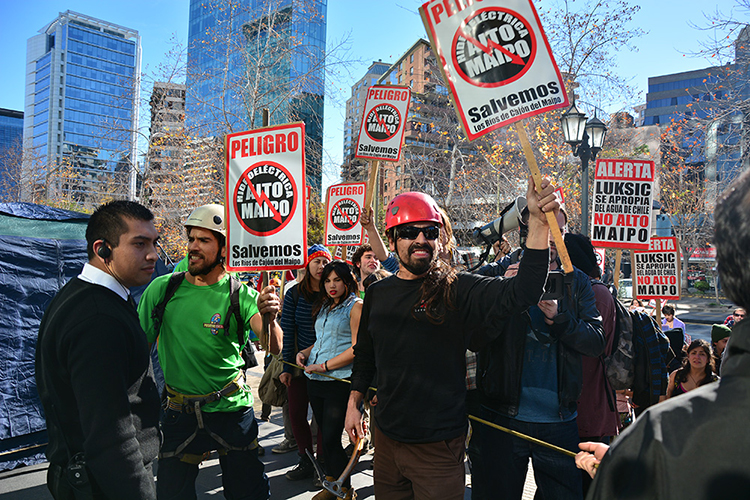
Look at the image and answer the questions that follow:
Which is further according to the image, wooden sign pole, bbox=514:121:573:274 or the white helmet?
the white helmet

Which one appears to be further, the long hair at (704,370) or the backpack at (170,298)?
the long hair at (704,370)

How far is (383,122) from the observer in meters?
6.50

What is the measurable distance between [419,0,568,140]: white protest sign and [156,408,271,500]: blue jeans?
2342 millimetres

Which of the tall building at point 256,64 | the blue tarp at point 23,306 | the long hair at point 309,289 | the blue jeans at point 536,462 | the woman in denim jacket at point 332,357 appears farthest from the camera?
the tall building at point 256,64

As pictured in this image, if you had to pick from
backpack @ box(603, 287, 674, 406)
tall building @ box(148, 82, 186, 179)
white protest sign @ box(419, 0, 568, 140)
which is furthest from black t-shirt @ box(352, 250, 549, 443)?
tall building @ box(148, 82, 186, 179)

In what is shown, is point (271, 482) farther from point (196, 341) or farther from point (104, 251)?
point (104, 251)

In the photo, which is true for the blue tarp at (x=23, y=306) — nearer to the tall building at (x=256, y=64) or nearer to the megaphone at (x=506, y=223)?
the megaphone at (x=506, y=223)

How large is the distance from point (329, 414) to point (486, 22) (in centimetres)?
315

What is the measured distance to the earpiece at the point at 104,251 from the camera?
7.94ft

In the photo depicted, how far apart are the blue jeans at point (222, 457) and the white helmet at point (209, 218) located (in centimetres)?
127

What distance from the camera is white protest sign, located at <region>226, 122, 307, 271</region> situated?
12.0 ft

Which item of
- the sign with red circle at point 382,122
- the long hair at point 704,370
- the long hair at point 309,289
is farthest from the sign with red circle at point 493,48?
the long hair at point 704,370

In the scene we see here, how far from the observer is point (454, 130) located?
18156mm

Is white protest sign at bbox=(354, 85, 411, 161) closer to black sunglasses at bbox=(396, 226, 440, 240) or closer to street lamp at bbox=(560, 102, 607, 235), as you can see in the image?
black sunglasses at bbox=(396, 226, 440, 240)
